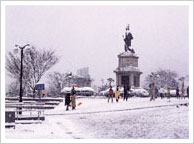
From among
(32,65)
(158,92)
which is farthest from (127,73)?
(32,65)

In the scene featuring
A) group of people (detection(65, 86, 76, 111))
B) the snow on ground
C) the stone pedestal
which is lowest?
the snow on ground

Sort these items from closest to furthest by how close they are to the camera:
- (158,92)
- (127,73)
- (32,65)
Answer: (32,65) → (158,92) → (127,73)

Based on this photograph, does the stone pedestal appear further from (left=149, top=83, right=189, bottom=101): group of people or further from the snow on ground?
the snow on ground

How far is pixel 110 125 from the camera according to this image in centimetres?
2017

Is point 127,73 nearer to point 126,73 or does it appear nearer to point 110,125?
point 126,73

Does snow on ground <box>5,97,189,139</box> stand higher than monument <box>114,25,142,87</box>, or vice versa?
monument <box>114,25,142,87</box>

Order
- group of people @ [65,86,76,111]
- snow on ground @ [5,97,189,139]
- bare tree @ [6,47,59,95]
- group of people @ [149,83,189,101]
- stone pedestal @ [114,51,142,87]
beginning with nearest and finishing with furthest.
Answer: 1. snow on ground @ [5,97,189,139]
2. bare tree @ [6,47,59,95]
3. group of people @ [65,86,76,111]
4. group of people @ [149,83,189,101]
5. stone pedestal @ [114,51,142,87]

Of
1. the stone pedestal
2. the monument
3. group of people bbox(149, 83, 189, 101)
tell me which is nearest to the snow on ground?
group of people bbox(149, 83, 189, 101)

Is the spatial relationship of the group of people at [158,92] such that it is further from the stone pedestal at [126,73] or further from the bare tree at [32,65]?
the bare tree at [32,65]

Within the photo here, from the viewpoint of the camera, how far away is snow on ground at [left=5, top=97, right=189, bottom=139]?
728 inches

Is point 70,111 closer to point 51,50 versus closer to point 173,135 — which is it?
point 51,50

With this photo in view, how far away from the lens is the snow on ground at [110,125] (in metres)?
18.5

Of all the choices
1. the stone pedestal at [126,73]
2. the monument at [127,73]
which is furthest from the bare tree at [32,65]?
the stone pedestal at [126,73]

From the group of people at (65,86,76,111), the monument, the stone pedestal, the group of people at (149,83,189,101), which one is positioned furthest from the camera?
the stone pedestal
